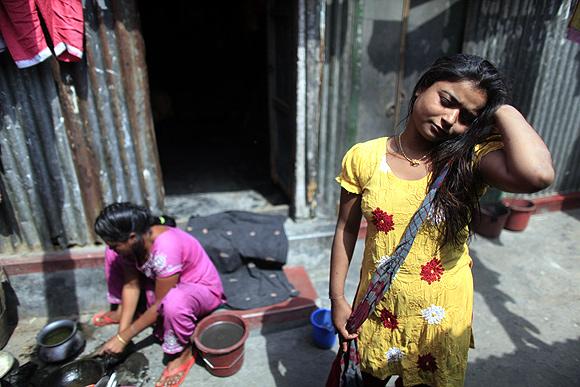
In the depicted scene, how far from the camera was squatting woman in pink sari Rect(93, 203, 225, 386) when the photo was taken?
2555 mm

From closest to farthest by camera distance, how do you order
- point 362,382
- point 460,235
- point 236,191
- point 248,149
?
1. point 460,235
2. point 362,382
3. point 236,191
4. point 248,149

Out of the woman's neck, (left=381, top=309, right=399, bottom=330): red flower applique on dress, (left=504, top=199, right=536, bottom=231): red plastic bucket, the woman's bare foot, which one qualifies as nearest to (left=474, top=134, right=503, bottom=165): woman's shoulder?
the woman's neck

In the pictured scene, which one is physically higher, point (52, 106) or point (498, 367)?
point (52, 106)

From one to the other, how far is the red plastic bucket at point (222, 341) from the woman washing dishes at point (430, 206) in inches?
49.6

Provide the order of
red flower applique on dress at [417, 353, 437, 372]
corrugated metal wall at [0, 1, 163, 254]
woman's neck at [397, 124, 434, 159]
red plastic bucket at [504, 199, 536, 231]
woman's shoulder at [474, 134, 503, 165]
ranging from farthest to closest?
red plastic bucket at [504, 199, 536, 231]
corrugated metal wall at [0, 1, 163, 254]
red flower applique on dress at [417, 353, 437, 372]
woman's neck at [397, 124, 434, 159]
woman's shoulder at [474, 134, 503, 165]

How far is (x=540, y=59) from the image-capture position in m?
4.57

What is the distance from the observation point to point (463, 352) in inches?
65.6

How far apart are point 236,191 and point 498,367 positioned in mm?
3362


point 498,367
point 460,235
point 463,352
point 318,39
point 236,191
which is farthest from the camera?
point 236,191

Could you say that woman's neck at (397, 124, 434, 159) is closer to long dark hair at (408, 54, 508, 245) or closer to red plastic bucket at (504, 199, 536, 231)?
long dark hair at (408, 54, 508, 245)

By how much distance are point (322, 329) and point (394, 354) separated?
4.51 ft

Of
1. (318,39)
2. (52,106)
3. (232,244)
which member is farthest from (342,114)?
(52,106)

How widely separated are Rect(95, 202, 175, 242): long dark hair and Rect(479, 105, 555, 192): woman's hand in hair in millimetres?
2170

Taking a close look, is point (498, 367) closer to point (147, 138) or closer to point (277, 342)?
point (277, 342)
